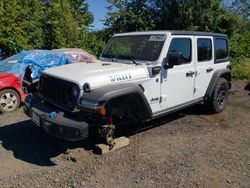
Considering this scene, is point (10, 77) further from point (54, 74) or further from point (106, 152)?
point (106, 152)

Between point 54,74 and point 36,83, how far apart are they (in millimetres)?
1265

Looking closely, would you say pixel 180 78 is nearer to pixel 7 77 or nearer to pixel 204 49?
pixel 204 49

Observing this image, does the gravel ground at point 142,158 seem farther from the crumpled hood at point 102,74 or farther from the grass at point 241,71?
the grass at point 241,71

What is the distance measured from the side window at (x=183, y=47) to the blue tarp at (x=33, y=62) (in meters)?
3.52

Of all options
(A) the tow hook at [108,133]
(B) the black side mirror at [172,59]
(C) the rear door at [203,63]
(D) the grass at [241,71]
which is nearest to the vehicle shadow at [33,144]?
(A) the tow hook at [108,133]

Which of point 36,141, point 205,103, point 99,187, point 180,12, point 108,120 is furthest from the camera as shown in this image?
point 180,12

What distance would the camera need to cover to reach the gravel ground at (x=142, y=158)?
3877 mm

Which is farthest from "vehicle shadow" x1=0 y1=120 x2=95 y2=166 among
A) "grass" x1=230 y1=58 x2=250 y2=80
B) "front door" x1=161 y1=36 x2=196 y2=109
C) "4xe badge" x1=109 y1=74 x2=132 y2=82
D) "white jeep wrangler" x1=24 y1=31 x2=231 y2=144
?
"grass" x1=230 y1=58 x2=250 y2=80

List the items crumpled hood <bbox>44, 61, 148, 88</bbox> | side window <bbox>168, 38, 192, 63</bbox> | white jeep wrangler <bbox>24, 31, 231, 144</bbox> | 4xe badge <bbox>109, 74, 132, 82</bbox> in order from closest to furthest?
white jeep wrangler <bbox>24, 31, 231, 144</bbox>
crumpled hood <bbox>44, 61, 148, 88</bbox>
4xe badge <bbox>109, 74, 132, 82</bbox>
side window <bbox>168, 38, 192, 63</bbox>

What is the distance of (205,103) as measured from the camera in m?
6.62

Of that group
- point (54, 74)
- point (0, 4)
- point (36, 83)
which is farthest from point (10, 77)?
point (0, 4)

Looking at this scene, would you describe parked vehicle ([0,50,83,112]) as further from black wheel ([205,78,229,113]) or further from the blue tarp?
black wheel ([205,78,229,113])

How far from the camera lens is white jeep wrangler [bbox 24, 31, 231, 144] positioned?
4.06 metres

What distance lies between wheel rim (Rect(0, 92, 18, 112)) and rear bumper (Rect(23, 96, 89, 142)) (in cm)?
272
